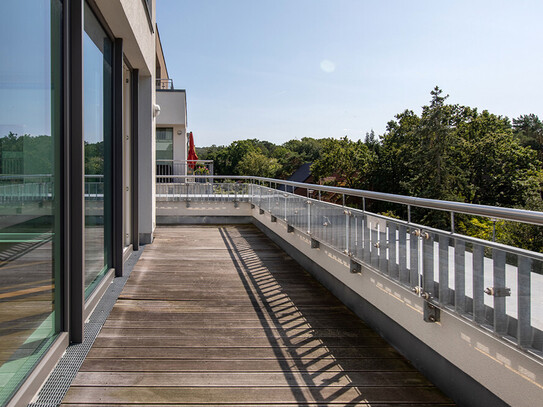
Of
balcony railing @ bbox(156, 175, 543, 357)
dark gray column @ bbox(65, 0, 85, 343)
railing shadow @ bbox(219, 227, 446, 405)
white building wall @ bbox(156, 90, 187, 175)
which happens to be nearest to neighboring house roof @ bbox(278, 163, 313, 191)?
white building wall @ bbox(156, 90, 187, 175)

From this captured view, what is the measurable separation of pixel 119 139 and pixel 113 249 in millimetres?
1198

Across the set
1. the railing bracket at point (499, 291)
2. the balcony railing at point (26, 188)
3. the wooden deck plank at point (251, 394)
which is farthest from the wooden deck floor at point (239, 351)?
the balcony railing at point (26, 188)

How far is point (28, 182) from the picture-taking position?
2203 mm

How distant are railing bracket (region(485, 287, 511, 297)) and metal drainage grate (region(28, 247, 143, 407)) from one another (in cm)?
220

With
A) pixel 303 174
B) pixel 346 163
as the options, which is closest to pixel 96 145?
pixel 346 163

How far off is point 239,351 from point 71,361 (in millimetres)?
1061

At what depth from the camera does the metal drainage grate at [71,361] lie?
232 cm

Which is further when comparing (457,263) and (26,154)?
(457,263)

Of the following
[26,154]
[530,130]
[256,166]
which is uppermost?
[530,130]

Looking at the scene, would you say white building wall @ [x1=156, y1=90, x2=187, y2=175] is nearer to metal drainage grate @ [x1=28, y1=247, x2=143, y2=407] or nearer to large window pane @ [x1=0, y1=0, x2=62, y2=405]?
metal drainage grate @ [x1=28, y1=247, x2=143, y2=407]

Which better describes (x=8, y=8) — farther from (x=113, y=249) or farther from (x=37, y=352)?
(x=113, y=249)

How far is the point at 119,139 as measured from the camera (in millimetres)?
4824

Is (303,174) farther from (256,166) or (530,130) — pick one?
(530,130)

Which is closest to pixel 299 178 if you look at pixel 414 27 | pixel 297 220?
pixel 414 27
